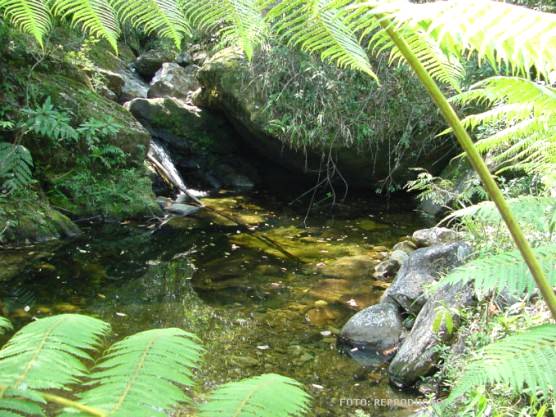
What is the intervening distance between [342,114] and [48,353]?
6694mm

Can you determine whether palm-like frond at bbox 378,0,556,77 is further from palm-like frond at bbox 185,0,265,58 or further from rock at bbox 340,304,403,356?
rock at bbox 340,304,403,356

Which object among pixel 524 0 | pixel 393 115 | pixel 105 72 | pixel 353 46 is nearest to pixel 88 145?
pixel 105 72

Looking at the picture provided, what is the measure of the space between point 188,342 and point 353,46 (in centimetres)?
70

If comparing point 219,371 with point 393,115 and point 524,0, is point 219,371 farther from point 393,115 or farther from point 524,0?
point 524,0

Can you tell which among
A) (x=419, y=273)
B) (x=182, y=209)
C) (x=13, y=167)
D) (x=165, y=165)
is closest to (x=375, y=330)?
(x=419, y=273)

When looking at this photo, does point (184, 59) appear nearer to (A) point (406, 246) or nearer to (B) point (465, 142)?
(A) point (406, 246)

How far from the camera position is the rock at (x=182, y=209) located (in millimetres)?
6963

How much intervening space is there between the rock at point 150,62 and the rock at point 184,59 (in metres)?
0.15

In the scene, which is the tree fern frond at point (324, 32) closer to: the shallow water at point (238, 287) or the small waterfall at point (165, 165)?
the shallow water at point (238, 287)

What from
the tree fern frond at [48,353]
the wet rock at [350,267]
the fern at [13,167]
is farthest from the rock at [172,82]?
the tree fern frond at [48,353]

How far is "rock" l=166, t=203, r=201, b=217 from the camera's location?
22.8ft

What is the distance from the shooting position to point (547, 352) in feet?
3.22

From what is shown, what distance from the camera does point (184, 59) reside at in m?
11.2

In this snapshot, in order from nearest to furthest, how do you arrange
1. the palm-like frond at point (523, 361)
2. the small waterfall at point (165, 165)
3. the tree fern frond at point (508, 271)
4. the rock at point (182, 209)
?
the palm-like frond at point (523, 361), the tree fern frond at point (508, 271), the rock at point (182, 209), the small waterfall at point (165, 165)
